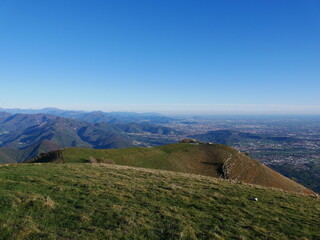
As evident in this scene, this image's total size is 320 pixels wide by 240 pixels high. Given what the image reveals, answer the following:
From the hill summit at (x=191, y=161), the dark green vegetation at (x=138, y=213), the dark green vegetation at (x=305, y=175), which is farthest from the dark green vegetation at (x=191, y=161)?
the dark green vegetation at (x=305, y=175)

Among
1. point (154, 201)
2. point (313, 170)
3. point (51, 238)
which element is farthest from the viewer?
point (313, 170)

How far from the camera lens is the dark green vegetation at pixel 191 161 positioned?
5447cm

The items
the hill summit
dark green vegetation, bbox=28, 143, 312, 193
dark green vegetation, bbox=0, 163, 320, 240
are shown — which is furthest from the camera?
dark green vegetation, bbox=28, 143, 312, 193

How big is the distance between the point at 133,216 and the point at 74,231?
13.0 ft

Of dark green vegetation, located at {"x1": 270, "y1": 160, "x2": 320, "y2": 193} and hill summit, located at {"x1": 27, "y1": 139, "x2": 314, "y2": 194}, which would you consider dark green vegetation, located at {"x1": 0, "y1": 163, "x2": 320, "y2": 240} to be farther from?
dark green vegetation, located at {"x1": 270, "y1": 160, "x2": 320, "y2": 193}

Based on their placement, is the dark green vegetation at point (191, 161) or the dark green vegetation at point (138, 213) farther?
the dark green vegetation at point (191, 161)

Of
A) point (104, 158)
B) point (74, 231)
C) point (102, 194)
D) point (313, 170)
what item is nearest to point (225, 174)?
point (104, 158)

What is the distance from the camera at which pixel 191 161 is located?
6147 cm

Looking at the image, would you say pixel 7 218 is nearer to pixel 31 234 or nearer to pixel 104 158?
pixel 31 234

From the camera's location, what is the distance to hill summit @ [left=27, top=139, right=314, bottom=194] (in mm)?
54281

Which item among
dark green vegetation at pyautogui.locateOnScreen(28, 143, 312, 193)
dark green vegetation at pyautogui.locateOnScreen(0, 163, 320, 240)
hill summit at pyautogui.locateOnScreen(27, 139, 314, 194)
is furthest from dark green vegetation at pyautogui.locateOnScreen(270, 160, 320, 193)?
dark green vegetation at pyautogui.locateOnScreen(0, 163, 320, 240)

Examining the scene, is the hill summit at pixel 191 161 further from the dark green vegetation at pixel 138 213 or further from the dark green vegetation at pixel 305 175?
the dark green vegetation at pixel 305 175

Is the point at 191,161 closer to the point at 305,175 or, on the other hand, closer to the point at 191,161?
the point at 191,161

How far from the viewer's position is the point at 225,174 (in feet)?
184
